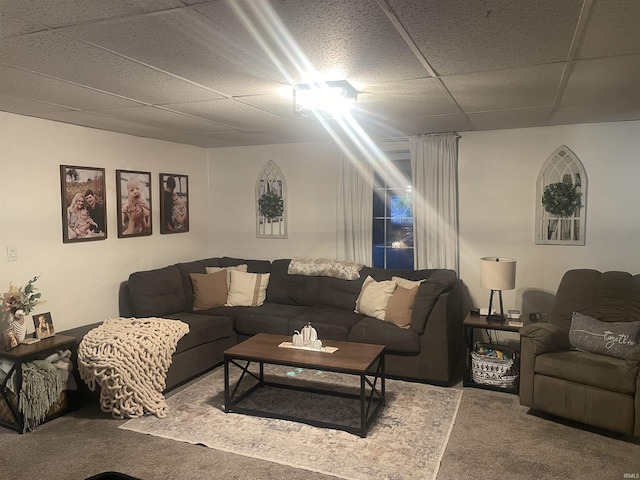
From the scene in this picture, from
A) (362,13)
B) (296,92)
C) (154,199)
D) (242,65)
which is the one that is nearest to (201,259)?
(154,199)

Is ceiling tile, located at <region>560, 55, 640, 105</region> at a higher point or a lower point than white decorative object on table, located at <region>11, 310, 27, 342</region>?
higher

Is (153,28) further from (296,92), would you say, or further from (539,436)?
(539,436)

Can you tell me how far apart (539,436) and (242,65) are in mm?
3037

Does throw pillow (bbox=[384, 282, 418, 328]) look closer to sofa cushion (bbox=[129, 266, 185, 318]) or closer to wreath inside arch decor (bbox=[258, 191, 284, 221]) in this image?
wreath inside arch decor (bbox=[258, 191, 284, 221])

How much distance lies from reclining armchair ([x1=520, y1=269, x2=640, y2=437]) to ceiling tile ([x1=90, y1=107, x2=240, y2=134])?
3.23 metres

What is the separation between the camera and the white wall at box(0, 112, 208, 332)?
12.8ft

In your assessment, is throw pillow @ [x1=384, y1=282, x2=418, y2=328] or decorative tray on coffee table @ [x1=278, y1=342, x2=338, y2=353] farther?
throw pillow @ [x1=384, y1=282, x2=418, y2=328]

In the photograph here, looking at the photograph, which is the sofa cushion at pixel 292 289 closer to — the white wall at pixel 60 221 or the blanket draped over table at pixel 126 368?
the white wall at pixel 60 221

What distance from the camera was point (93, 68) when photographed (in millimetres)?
2619

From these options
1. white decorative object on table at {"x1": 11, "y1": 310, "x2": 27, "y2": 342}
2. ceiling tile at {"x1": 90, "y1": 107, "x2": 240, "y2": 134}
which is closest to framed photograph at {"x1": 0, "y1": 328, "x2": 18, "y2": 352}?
white decorative object on table at {"x1": 11, "y1": 310, "x2": 27, "y2": 342}

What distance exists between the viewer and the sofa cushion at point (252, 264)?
5664 mm

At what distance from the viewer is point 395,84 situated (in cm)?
299

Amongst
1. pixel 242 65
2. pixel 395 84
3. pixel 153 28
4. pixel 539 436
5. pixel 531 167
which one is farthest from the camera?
pixel 531 167

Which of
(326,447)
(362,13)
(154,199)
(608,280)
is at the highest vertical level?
(362,13)
